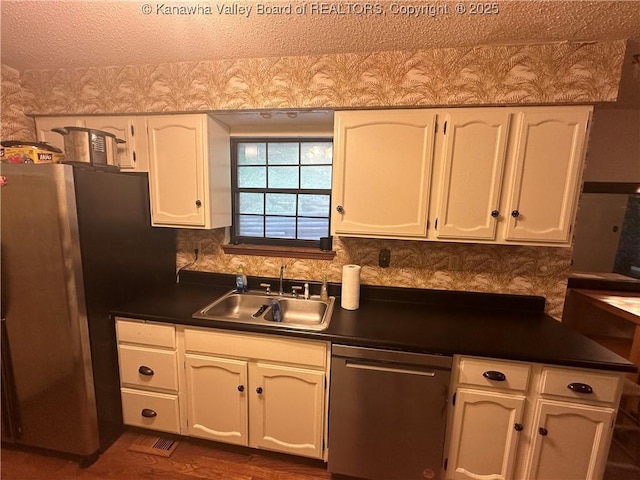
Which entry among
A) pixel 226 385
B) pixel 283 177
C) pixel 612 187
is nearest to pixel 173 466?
pixel 226 385

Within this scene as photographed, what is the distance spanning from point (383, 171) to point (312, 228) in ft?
2.46

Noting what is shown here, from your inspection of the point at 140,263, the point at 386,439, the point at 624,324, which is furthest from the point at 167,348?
the point at 624,324

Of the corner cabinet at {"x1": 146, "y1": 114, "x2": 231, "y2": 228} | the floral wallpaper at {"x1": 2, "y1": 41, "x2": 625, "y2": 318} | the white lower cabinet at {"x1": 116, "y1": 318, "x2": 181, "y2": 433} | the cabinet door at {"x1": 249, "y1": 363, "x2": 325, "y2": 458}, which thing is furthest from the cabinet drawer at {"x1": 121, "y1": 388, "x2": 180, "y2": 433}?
the corner cabinet at {"x1": 146, "y1": 114, "x2": 231, "y2": 228}

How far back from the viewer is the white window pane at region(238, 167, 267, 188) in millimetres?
2148

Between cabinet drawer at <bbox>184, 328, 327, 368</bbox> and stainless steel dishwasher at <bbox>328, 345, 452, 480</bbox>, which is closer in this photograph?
stainless steel dishwasher at <bbox>328, 345, 452, 480</bbox>

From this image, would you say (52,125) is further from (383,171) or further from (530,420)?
(530,420)

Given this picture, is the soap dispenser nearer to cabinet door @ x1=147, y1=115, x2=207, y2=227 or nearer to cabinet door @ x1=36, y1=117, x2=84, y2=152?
cabinet door @ x1=147, y1=115, x2=207, y2=227

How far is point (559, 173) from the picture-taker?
143 cm

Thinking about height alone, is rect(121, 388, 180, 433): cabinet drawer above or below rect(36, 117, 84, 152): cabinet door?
below

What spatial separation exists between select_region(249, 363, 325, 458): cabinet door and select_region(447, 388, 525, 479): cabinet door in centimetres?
69

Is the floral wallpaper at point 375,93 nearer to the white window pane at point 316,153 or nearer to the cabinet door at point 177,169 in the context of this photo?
the cabinet door at point 177,169

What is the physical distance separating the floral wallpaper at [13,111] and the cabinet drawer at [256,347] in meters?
1.79

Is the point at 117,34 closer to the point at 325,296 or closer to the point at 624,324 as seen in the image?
the point at 325,296

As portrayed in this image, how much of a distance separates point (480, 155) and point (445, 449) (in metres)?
1.53
